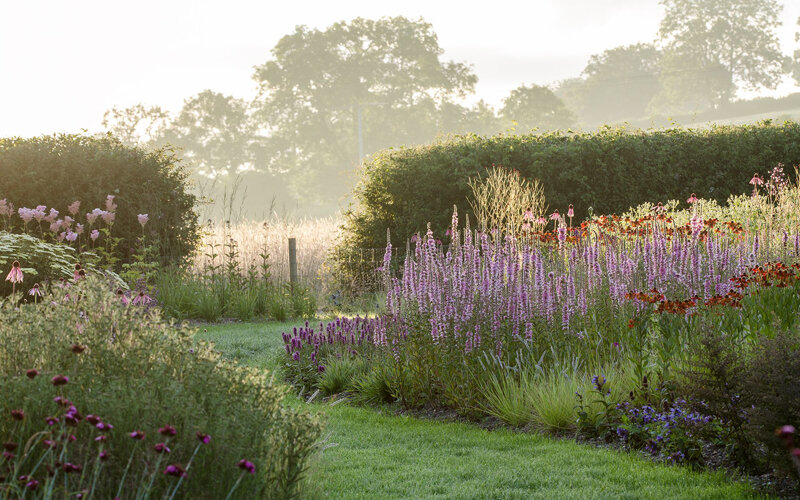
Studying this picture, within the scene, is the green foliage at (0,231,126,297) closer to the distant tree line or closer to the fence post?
the fence post

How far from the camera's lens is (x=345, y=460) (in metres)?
4.95

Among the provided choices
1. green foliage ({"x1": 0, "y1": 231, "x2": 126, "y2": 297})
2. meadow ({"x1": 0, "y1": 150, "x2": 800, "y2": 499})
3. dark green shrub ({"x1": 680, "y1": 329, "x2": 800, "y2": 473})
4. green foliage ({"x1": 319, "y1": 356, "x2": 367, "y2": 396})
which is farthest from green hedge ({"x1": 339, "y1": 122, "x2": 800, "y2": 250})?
dark green shrub ({"x1": 680, "y1": 329, "x2": 800, "y2": 473})

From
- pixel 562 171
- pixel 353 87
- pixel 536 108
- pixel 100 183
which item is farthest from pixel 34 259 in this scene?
pixel 536 108

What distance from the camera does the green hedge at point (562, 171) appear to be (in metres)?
14.6

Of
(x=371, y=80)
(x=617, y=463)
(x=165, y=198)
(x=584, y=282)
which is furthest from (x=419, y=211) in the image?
(x=371, y=80)

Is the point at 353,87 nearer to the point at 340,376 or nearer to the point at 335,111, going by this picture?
the point at 335,111

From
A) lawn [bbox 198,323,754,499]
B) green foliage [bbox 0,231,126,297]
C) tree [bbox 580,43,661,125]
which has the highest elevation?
tree [bbox 580,43,661,125]

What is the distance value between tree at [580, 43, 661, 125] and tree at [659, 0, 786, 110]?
33.9ft

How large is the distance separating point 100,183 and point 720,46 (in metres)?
61.1

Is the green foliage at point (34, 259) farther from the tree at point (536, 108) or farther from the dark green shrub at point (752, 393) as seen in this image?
the tree at point (536, 108)

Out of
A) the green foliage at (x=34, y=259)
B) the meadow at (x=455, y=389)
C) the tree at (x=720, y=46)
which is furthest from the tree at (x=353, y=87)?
the meadow at (x=455, y=389)

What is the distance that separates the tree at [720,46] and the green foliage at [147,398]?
66640 millimetres

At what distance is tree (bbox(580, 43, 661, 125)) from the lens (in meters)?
76.4

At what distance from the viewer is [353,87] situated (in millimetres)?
48031
